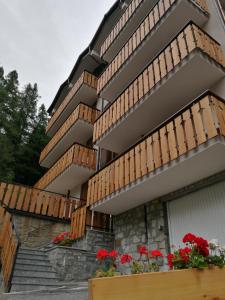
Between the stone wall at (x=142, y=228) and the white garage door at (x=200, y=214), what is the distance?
0.98 ft

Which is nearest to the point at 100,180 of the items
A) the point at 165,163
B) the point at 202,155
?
the point at 165,163

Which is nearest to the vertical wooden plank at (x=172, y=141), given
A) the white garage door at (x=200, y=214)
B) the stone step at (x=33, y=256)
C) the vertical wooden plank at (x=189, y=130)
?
the vertical wooden plank at (x=189, y=130)

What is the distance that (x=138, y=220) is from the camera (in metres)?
8.72

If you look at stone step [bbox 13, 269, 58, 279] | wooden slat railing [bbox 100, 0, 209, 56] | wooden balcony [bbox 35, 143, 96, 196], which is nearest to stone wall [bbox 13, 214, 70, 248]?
wooden balcony [bbox 35, 143, 96, 196]

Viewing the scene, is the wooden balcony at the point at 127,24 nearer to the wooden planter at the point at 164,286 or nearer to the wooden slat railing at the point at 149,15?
the wooden slat railing at the point at 149,15

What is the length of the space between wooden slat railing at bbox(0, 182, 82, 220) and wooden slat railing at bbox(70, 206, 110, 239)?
238 centimetres

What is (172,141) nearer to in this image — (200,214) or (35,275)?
(200,214)

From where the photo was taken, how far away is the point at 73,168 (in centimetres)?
1320

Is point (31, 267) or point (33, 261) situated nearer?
point (31, 267)

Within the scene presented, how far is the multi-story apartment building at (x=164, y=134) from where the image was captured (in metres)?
6.09

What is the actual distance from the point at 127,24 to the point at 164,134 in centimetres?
877

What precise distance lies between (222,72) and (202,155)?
3125 millimetres

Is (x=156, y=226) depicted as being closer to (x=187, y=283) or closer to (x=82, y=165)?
(x=187, y=283)

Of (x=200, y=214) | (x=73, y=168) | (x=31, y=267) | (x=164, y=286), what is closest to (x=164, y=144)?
(x=200, y=214)
